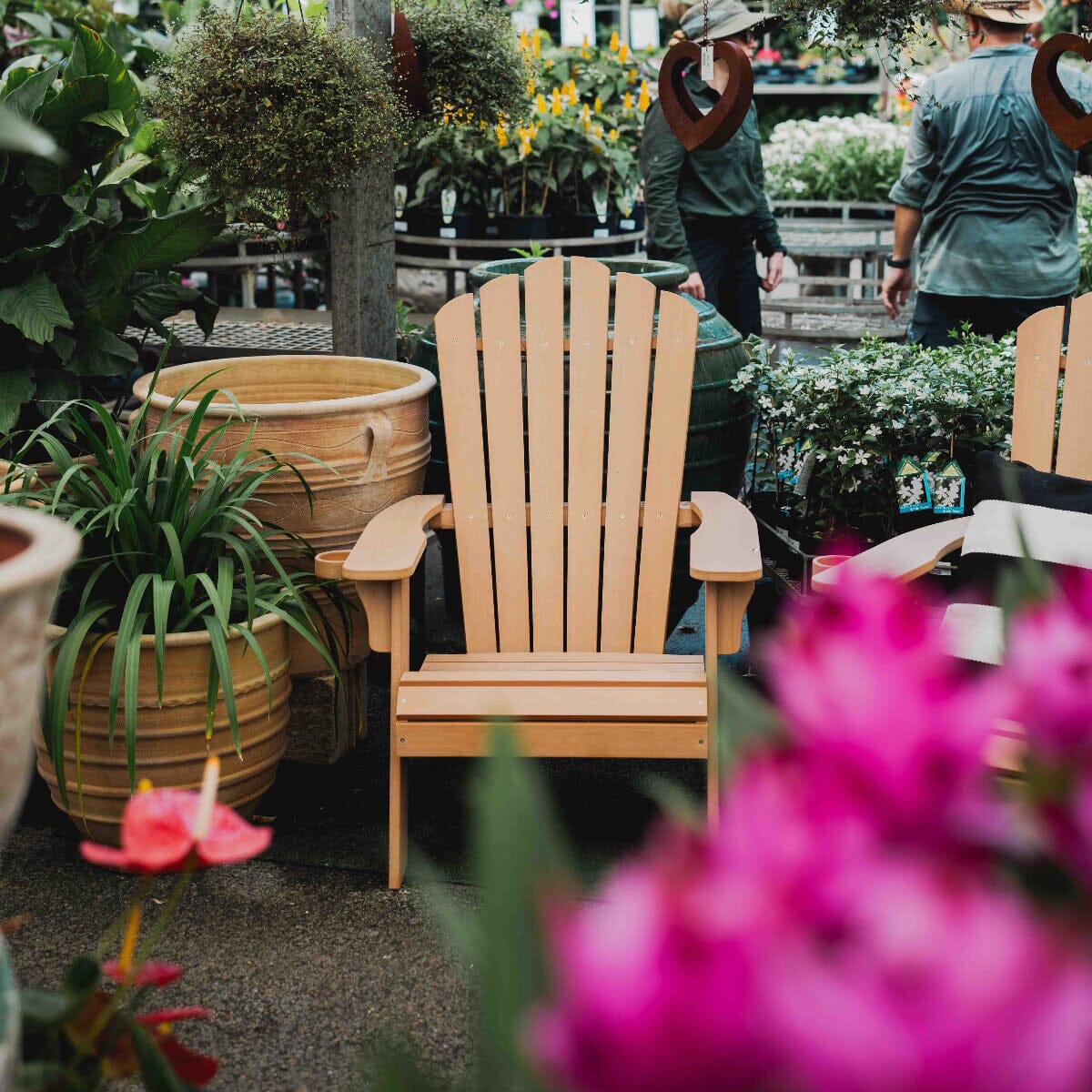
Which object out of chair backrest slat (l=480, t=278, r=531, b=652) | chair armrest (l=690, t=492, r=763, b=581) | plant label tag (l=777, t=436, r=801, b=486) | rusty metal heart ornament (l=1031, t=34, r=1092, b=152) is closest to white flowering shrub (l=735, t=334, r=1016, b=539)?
plant label tag (l=777, t=436, r=801, b=486)

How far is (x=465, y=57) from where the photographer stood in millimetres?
3506

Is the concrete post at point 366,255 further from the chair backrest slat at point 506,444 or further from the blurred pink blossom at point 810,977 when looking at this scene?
the blurred pink blossom at point 810,977

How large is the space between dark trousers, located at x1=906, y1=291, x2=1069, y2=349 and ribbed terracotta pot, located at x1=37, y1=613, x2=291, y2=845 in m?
2.45

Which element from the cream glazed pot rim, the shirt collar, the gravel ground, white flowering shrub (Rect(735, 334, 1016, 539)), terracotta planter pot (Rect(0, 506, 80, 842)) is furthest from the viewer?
the shirt collar

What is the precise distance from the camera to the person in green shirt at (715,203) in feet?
14.0

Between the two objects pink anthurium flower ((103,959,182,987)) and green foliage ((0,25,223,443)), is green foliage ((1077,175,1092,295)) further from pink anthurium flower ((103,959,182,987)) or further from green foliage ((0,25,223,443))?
pink anthurium flower ((103,959,182,987))

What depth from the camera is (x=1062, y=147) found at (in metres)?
3.87

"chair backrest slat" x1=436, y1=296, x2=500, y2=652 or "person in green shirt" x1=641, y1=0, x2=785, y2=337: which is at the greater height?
"person in green shirt" x1=641, y1=0, x2=785, y2=337

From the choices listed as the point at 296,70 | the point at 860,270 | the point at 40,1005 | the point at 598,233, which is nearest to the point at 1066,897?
the point at 40,1005

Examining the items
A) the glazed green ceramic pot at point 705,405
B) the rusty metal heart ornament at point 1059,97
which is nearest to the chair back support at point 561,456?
the glazed green ceramic pot at point 705,405

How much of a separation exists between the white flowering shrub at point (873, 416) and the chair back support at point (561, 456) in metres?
0.47

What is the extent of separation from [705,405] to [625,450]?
409mm

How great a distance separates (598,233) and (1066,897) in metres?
5.70

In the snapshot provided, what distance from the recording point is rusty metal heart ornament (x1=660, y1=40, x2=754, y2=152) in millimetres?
3055
